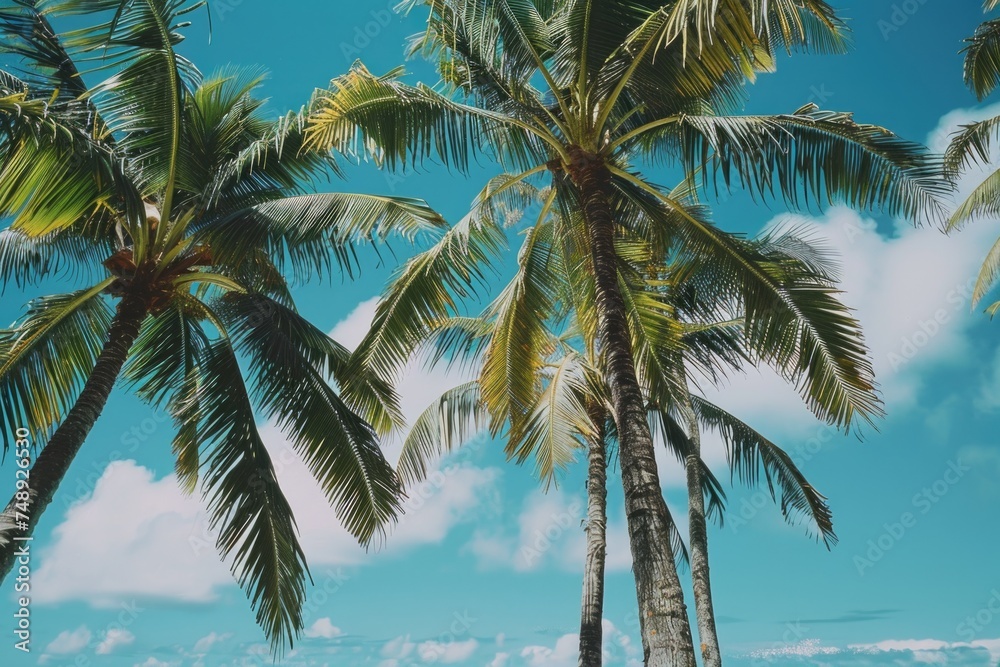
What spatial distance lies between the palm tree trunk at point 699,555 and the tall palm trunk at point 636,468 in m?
6.18

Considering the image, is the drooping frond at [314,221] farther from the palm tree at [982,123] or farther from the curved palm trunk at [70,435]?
the palm tree at [982,123]

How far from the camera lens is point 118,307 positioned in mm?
8375

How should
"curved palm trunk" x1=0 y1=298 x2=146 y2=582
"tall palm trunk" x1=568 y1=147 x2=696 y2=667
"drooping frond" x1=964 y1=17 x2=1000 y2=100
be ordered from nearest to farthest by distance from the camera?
"tall palm trunk" x1=568 y1=147 x2=696 y2=667 → "curved palm trunk" x1=0 y1=298 x2=146 y2=582 → "drooping frond" x1=964 y1=17 x2=1000 y2=100

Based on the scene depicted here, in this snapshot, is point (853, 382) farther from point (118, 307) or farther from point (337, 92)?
point (118, 307)

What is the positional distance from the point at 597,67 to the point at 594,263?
2.04m

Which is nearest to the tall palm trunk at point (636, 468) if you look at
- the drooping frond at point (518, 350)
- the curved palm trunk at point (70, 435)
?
the drooping frond at point (518, 350)

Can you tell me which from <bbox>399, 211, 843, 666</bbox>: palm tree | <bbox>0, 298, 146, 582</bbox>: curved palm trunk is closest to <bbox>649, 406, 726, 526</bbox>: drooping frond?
<bbox>399, 211, 843, 666</bbox>: palm tree

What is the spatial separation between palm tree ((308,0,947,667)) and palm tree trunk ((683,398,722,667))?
577 centimetres

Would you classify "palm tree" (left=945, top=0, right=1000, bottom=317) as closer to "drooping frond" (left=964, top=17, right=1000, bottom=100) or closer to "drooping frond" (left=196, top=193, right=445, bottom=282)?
"drooping frond" (left=964, top=17, right=1000, bottom=100)

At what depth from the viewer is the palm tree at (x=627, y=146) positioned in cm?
677

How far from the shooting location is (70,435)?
24.3 ft

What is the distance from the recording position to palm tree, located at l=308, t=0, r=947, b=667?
6766 millimetres

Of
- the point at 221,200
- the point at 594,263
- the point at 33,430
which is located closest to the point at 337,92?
the point at 221,200

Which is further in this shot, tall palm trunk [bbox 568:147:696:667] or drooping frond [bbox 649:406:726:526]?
drooping frond [bbox 649:406:726:526]
